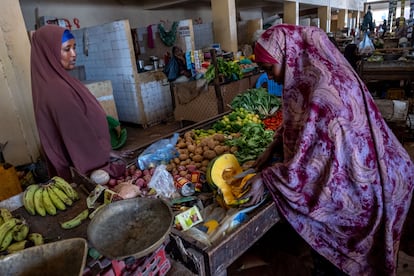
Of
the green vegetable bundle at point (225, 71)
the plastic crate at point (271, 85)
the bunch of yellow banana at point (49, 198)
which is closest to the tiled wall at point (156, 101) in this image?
the green vegetable bundle at point (225, 71)

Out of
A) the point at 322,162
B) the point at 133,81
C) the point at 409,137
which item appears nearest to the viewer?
the point at 322,162

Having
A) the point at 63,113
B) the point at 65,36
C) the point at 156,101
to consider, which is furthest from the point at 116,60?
the point at 63,113

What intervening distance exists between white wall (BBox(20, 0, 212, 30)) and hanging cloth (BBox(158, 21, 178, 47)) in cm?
231

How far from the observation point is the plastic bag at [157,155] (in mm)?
2178

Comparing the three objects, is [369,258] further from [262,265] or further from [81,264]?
[81,264]

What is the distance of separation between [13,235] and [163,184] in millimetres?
828

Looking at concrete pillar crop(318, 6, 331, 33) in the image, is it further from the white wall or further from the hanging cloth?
the hanging cloth

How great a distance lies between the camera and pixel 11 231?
4.31ft

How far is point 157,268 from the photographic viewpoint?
3.45ft

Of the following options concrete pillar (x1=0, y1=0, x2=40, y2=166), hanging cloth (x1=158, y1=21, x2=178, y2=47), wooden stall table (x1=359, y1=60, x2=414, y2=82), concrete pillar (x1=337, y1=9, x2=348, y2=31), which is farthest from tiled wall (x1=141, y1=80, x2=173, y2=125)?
concrete pillar (x1=337, y1=9, x2=348, y2=31)

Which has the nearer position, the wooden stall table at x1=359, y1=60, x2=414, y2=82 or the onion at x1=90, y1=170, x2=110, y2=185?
the onion at x1=90, y1=170, x2=110, y2=185

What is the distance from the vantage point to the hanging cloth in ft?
21.2

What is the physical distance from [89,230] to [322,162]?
1.00m

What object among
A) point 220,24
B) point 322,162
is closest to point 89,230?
point 322,162
